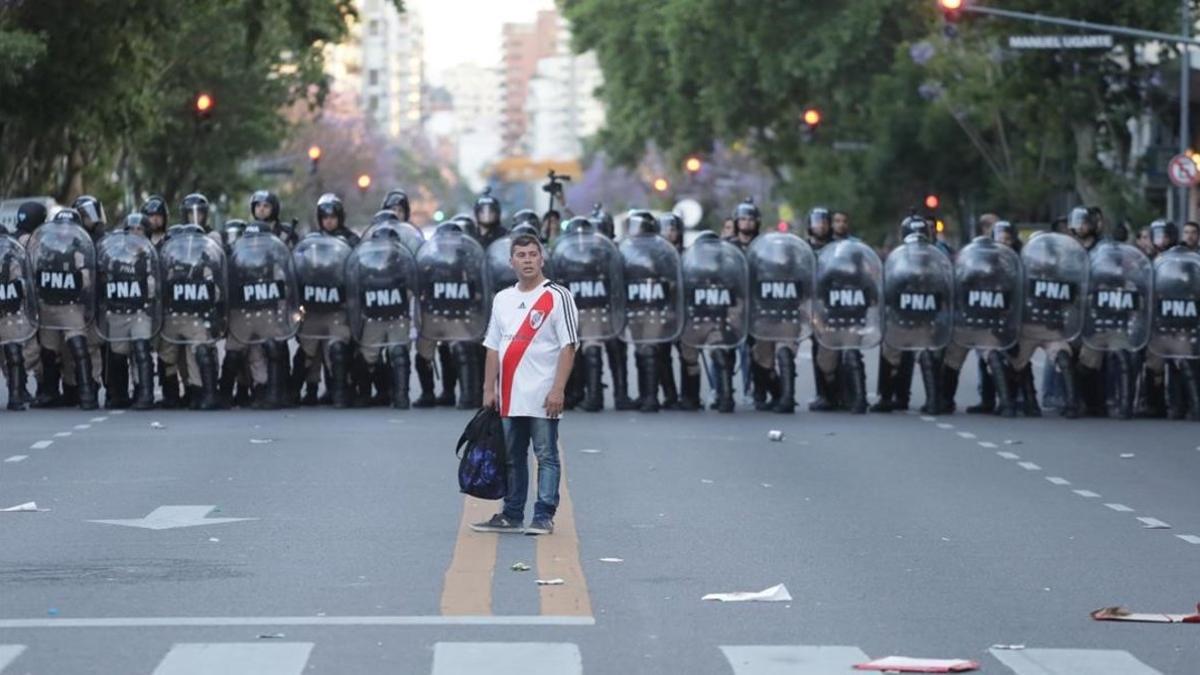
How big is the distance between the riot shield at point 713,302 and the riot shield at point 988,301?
1.94m

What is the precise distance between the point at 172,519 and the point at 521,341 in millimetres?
2227

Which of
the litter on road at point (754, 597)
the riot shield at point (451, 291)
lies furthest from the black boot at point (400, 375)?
the litter on road at point (754, 597)

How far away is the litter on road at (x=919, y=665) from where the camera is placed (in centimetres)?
967

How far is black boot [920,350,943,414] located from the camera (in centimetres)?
2508

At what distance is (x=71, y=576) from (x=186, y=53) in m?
43.6

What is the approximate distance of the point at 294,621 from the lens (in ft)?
35.3

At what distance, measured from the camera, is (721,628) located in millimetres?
10711

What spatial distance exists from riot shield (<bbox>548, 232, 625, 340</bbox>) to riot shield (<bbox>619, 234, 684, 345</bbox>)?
12 centimetres

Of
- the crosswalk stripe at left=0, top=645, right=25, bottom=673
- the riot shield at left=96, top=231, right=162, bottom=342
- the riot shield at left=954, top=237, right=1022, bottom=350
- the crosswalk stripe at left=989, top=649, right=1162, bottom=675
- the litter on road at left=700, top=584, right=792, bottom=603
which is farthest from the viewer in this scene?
the riot shield at left=954, top=237, right=1022, bottom=350

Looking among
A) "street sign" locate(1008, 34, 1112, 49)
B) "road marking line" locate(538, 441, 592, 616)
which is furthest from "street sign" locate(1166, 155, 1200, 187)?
"road marking line" locate(538, 441, 592, 616)

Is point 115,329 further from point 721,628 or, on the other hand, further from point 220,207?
point 220,207

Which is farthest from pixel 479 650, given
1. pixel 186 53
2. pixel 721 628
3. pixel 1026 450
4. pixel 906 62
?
pixel 906 62

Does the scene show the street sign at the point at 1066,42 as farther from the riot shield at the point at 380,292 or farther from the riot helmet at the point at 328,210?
the riot shield at the point at 380,292

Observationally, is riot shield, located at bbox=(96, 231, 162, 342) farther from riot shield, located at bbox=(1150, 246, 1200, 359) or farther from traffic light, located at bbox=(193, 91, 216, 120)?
traffic light, located at bbox=(193, 91, 216, 120)
